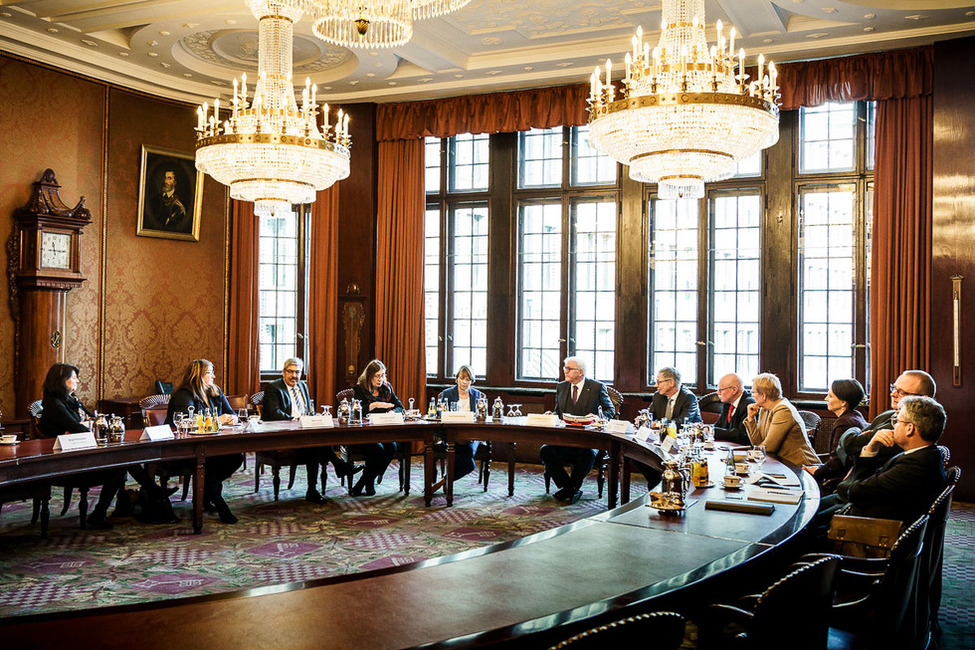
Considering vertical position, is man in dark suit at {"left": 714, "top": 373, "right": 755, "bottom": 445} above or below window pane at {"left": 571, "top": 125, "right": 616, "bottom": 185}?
below

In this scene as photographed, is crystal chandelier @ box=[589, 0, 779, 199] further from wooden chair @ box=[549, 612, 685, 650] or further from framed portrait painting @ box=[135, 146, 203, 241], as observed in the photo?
framed portrait painting @ box=[135, 146, 203, 241]

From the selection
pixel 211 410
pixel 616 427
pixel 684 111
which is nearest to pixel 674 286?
pixel 616 427

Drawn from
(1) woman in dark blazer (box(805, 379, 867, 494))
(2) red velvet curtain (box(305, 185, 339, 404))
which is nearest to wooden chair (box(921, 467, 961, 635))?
(1) woman in dark blazer (box(805, 379, 867, 494))

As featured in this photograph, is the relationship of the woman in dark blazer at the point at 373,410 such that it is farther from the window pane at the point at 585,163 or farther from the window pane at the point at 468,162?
the window pane at the point at 585,163

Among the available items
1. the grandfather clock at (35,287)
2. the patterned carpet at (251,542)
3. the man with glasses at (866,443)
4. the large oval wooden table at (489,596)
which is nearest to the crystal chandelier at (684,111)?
the man with glasses at (866,443)

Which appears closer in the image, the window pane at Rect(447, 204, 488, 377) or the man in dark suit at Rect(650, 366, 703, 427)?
the man in dark suit at Rect(650, 366, 703, 427)

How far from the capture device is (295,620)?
237cm

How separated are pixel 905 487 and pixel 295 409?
5608 mm

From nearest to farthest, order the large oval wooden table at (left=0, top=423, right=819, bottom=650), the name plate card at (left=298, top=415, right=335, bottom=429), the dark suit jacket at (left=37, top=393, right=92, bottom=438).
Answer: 1. the large oval wooden table at (left=0, top=423, right=819, bottom=650)
2. the dark suit jacket at (left=37, top=393, right=92, bottom=438)
3. the name plate card at (left=298, top=415, right=335, bottom=429)

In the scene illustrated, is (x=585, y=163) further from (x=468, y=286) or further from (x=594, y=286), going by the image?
(x=468, y=286)

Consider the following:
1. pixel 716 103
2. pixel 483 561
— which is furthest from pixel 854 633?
pixel 716 103

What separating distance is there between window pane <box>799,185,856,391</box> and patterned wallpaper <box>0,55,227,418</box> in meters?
6.92

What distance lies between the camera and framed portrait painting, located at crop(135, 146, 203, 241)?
31.6 ft

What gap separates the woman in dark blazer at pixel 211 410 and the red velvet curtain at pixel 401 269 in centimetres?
317
